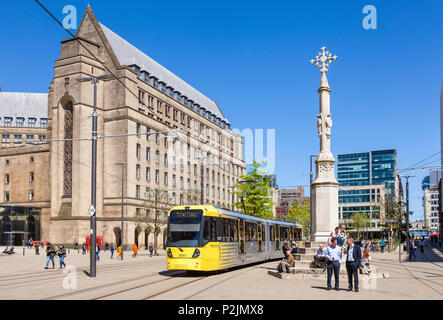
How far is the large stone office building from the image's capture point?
66938mm

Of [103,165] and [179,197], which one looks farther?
[179,197]

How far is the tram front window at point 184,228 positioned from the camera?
22391mm

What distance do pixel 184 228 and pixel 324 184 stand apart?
6.70 meters

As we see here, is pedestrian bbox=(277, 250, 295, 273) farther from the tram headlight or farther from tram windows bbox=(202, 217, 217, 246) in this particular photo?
the tram headlight

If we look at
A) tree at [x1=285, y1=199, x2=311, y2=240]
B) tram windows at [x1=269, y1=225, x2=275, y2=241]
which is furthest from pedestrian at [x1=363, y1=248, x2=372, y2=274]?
tree at [x1=285, y1=199, x2=311, y2=240]

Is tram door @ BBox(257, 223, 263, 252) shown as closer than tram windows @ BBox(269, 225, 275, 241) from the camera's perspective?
Yes

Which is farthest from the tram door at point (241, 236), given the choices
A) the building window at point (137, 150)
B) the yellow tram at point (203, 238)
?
the building window at point (137, 150)

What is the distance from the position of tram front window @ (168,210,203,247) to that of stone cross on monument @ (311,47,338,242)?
5.36m

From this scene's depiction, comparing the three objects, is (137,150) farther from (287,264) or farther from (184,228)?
(287,264)

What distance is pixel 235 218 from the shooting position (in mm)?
26719

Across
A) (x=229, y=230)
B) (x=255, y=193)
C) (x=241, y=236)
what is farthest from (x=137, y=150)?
(x=229, y=230)
